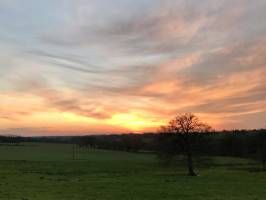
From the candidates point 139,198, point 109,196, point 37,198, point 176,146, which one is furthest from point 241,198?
point 176,146

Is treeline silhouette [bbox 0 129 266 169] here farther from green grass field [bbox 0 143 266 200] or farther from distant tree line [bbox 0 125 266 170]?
green grass field [bbox 0 143 266 200]

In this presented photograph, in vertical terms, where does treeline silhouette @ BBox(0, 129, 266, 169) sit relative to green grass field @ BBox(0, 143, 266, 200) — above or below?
above

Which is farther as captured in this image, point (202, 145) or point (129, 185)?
point (202, 145)

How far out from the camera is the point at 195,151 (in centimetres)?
6462

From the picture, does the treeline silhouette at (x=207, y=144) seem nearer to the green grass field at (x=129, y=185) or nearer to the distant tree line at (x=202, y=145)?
the distant tree line at (x=202, y=145)

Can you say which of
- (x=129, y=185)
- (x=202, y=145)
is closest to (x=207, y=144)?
(x=202, y=145)

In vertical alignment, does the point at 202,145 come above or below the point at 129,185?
above

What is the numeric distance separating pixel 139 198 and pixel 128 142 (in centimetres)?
14130

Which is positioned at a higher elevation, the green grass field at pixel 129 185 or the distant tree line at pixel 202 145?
the distant tree line at pixel 202 145

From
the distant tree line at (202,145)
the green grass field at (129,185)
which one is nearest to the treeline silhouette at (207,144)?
the distant tree line at (202,145)

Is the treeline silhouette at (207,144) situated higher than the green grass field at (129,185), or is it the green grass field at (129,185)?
the treeline silhouette at (207,144)

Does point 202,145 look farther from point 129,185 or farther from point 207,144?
point 129,185

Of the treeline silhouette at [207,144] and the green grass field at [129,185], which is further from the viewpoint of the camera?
the treeline silhouette at [207,144]

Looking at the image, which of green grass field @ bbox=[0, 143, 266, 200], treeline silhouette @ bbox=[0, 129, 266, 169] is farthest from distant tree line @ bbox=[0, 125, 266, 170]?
green grass field @ bbox=[0, 143, 266, 200]
